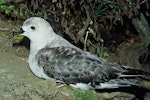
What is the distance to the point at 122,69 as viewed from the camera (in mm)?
5844

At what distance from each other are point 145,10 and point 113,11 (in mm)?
778

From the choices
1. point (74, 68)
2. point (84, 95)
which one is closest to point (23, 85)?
point (74, 68)

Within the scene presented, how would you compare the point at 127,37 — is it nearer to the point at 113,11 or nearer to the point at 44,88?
the point at 113,11

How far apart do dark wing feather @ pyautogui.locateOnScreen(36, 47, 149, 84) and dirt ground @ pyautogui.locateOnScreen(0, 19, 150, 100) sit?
19cm

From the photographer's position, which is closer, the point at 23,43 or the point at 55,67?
the point at 55,67

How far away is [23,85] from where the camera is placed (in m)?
5.77

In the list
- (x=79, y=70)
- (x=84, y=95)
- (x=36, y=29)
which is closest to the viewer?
(x=79, y=70)

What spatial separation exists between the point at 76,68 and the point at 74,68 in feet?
0.09

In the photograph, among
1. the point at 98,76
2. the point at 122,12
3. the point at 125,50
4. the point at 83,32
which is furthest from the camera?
the point at 125,50

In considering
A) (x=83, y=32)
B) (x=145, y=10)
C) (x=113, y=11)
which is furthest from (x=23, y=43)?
(x=145, y=10)

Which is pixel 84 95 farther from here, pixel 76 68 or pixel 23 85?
pixel 23 85

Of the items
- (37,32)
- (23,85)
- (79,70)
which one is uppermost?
(37,32)

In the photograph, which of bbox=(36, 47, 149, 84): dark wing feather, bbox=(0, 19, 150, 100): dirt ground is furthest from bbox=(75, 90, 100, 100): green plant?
bbox=(36, 47, 149, 84): dark wing feather

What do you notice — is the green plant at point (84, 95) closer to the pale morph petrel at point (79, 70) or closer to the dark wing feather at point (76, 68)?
the pale morph petrel at point (79, 70)
